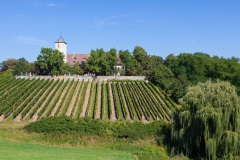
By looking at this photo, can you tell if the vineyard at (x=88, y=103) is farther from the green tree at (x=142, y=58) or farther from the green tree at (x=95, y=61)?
the green tree at (x=142, y=58)

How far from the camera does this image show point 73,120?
71.0ft

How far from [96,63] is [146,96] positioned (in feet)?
75.0

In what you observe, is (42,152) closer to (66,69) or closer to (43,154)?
(43,154)

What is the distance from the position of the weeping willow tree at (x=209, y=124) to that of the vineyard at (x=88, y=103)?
865cm

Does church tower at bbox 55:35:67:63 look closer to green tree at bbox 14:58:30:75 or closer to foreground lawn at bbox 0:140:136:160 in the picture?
green tree at bbox 14:58:30:75

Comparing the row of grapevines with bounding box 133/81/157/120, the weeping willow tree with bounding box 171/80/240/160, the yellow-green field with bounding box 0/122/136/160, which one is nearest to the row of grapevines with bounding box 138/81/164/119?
the row of grapevines with bounding box 133/81/157/120

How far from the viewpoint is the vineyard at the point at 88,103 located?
3153 centimetres

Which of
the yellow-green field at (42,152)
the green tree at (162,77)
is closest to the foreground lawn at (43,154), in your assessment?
the yellow-green field at (42,152)

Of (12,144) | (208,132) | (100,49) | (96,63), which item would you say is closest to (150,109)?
(208,132)

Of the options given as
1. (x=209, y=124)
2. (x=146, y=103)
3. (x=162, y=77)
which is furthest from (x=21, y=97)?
(x=209, y=124)

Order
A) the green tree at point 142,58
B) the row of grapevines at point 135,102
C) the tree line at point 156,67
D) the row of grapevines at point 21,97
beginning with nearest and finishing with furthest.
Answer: the row of grapevines at point 135,102 < the row of grapevines at point 21,97 < the tree line at point 156,67 < the green tree at point 142,58

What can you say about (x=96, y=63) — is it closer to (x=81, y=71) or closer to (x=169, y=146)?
(x=81, y=71)

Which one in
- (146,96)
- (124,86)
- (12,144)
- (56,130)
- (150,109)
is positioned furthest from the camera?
(124,86)

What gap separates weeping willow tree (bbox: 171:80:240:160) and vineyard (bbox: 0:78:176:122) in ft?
28.4
